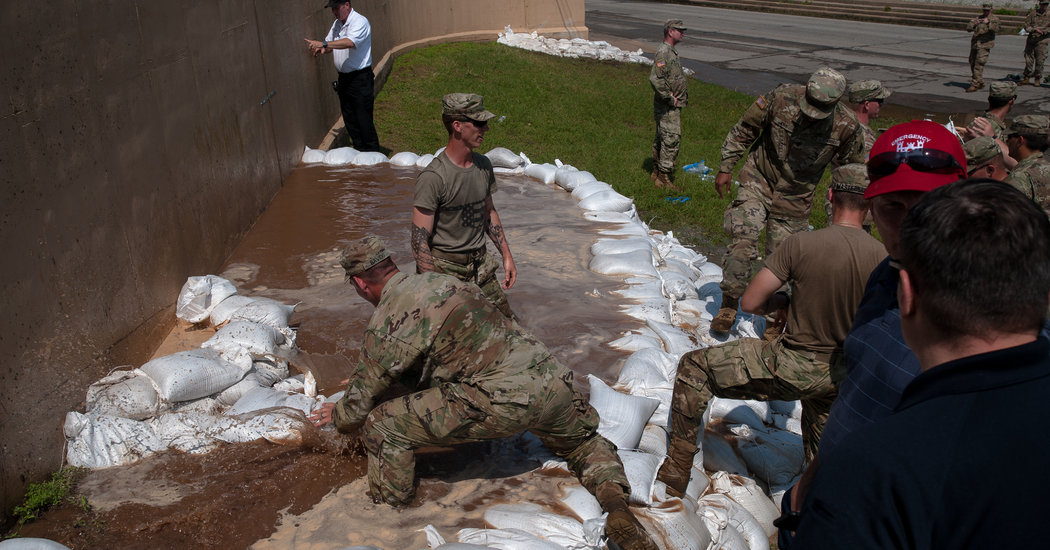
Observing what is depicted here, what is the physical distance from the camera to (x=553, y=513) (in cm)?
297

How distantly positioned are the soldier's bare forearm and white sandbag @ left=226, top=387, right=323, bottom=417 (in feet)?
2.69

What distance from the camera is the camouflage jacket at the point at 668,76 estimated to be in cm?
815

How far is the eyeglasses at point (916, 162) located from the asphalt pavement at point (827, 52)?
11219 millimetres

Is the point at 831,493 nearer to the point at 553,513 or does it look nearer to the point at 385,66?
the point at 553,513

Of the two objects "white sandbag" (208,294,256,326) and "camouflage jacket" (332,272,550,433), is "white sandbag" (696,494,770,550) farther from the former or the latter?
"white sandbag" (208,294,256,326)

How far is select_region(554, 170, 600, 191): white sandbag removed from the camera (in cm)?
742

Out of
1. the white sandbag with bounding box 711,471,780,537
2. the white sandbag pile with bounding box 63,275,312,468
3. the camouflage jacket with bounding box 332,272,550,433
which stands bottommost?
the white sandbag with bounding box 711,471,780,537

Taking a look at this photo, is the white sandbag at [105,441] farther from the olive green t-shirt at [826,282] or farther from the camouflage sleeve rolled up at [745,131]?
the camouflage sleeve rolled up at [745,131]

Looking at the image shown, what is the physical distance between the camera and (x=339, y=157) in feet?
26.2

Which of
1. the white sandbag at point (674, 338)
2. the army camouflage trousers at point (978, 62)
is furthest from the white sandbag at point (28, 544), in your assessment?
the army camouflage trousers at point (978, 62)

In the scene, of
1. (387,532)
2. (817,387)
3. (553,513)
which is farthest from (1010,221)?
(387,532)

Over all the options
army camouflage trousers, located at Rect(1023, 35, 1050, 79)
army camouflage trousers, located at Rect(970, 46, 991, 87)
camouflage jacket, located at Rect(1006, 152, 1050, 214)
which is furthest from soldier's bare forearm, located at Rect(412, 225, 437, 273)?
army camouflage trousers, located at Rect(1023, 35, 1050, 79)

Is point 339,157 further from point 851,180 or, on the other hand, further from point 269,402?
point 851,180

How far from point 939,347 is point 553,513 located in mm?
1916
